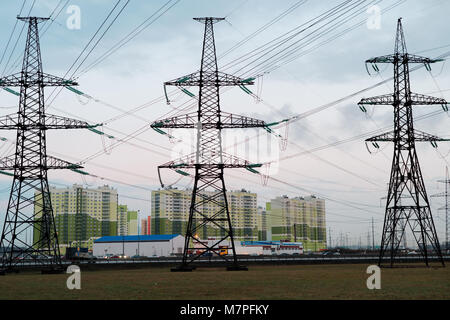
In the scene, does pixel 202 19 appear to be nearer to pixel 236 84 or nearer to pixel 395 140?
pixel 236 84

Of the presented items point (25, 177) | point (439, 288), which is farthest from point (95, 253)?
point (439, 288)

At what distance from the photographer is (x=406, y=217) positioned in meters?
51.5

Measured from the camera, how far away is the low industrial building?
15225cm

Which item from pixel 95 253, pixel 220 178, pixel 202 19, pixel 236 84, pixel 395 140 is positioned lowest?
pixel 95 253

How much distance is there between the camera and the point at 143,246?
510 ft

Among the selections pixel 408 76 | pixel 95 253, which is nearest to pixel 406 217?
pixel 408 76

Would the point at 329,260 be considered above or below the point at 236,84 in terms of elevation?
below

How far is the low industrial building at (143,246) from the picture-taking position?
152 meters
